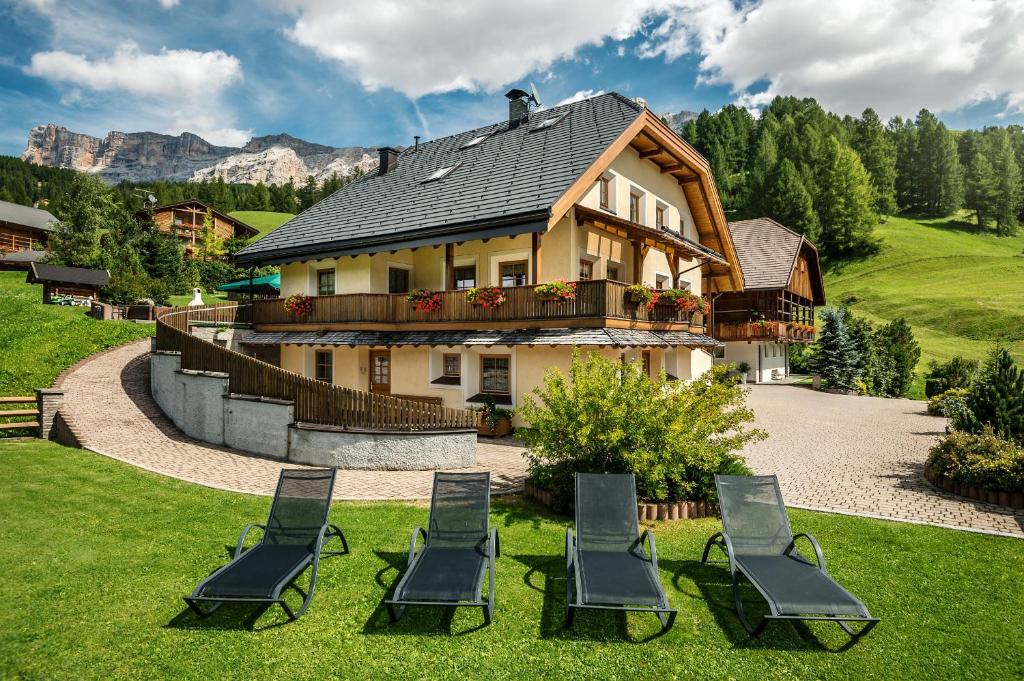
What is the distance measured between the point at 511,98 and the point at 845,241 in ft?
191

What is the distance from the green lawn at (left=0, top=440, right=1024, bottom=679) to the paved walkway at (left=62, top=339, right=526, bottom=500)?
83.8 inches

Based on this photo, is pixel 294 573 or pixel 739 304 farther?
pixel 739 304

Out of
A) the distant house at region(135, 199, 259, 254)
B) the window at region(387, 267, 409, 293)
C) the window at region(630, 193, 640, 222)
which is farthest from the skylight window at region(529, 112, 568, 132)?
the distant house at region(135, 199, 259, 254)

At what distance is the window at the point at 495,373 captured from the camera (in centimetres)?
1683

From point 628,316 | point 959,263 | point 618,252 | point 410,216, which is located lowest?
point 628,316

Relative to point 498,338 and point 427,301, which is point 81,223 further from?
point 498,338

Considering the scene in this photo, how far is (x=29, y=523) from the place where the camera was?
25.2 feet

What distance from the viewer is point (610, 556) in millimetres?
6137

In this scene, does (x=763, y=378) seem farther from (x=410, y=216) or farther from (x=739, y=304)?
(x=410, y=216)

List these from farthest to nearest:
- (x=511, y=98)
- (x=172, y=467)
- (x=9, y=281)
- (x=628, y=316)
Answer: (x=9, y=281)
(x=511, y=98)
(x=628, y=316)
(x=172, y=467)

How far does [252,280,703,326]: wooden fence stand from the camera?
14656 millimetres

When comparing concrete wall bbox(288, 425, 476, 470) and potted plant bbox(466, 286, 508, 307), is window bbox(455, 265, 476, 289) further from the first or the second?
concrete wall bbox(288, 425, 476, 470)

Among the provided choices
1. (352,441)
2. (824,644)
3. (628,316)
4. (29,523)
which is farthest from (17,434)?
(824,644)

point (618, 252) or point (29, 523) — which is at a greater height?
point (618, 252)
